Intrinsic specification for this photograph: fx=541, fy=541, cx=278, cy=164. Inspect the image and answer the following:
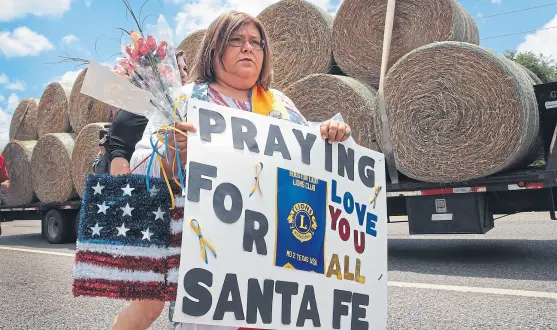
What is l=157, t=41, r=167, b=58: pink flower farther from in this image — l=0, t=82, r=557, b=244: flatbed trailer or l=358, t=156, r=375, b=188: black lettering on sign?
l=0, t=82, r=557, b=244: flatbed trailer

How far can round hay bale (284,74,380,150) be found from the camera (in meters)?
5.84

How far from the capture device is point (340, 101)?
5.96 meters

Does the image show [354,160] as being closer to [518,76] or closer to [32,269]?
[518,76]

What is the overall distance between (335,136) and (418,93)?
12.7ft

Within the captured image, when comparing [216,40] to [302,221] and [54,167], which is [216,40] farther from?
[54,167]

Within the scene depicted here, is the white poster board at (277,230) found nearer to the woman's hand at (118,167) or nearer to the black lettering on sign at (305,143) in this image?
the black lettering on sign at (305,143)

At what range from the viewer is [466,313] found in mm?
3523

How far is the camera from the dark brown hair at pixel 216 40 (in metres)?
1.81

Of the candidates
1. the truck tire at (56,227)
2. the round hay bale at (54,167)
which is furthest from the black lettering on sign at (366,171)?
the truck tire at (56,227)

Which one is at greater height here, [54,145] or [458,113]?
[54,145]

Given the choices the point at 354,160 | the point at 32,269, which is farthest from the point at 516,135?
the point at 32,269

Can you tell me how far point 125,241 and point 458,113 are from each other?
4.25 meters

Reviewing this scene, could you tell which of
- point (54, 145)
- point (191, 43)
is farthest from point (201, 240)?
point (54, 145)

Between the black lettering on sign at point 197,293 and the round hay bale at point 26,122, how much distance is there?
1163 cm
